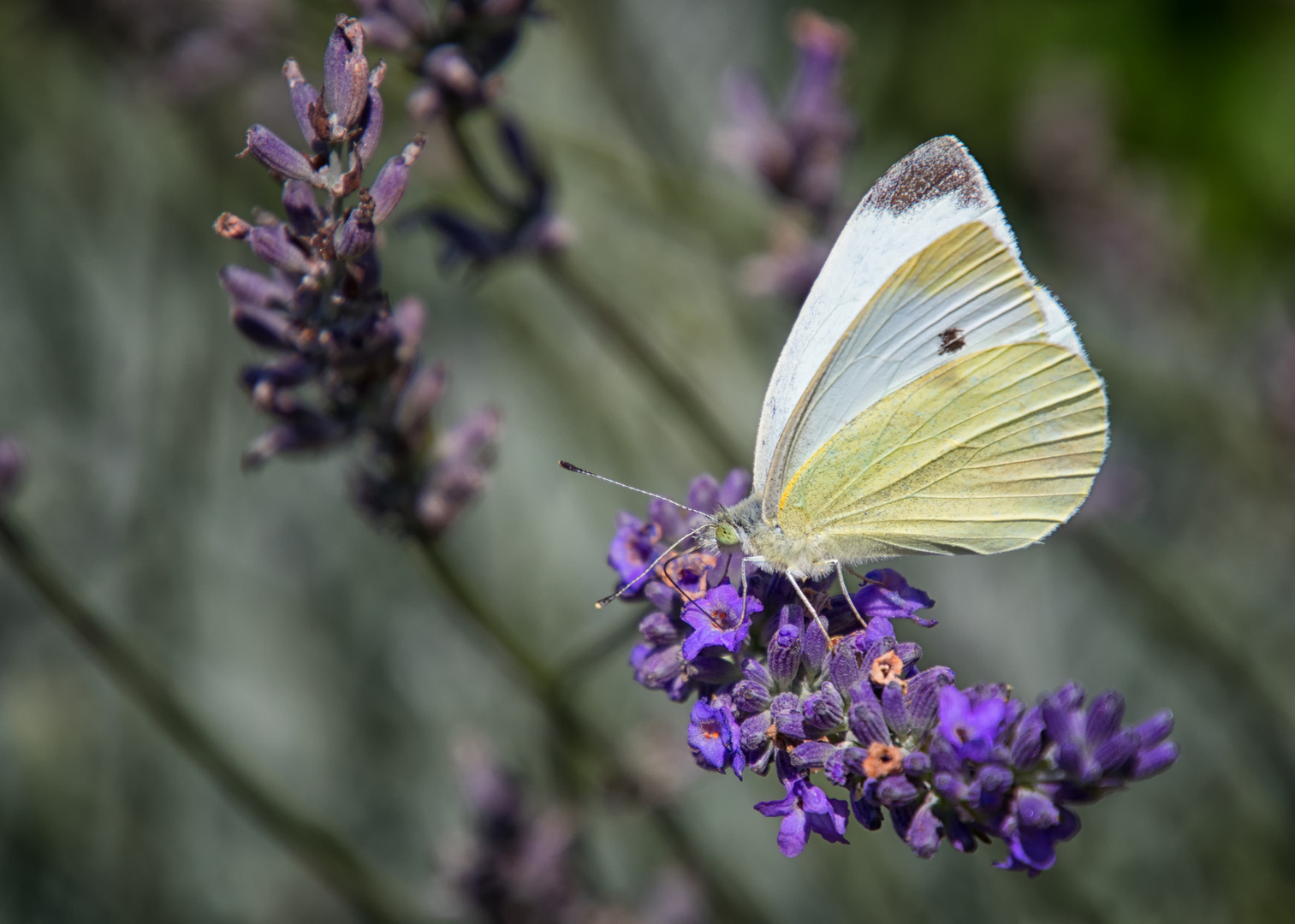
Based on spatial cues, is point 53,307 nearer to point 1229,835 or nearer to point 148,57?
point 148,57

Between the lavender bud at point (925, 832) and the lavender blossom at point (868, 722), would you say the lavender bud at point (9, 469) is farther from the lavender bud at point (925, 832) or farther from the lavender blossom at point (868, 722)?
the lavender bud at point (925, 832)

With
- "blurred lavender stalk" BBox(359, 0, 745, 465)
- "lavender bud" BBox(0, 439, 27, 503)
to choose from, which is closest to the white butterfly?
"blurred lavender stalk" BBox(359, 0, 745, 465)

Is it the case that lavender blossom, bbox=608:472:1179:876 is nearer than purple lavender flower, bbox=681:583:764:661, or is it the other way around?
lavender blossom, bbox=608:472:1179:876

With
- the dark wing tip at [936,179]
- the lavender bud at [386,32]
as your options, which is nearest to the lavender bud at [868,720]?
the dark wing tip at [936,179]

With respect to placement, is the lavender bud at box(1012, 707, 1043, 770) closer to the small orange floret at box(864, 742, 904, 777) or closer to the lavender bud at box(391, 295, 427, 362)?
the small orange floret at box(864, 742, 904, 777)

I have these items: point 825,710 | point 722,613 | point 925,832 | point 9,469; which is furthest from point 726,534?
point 9,469
